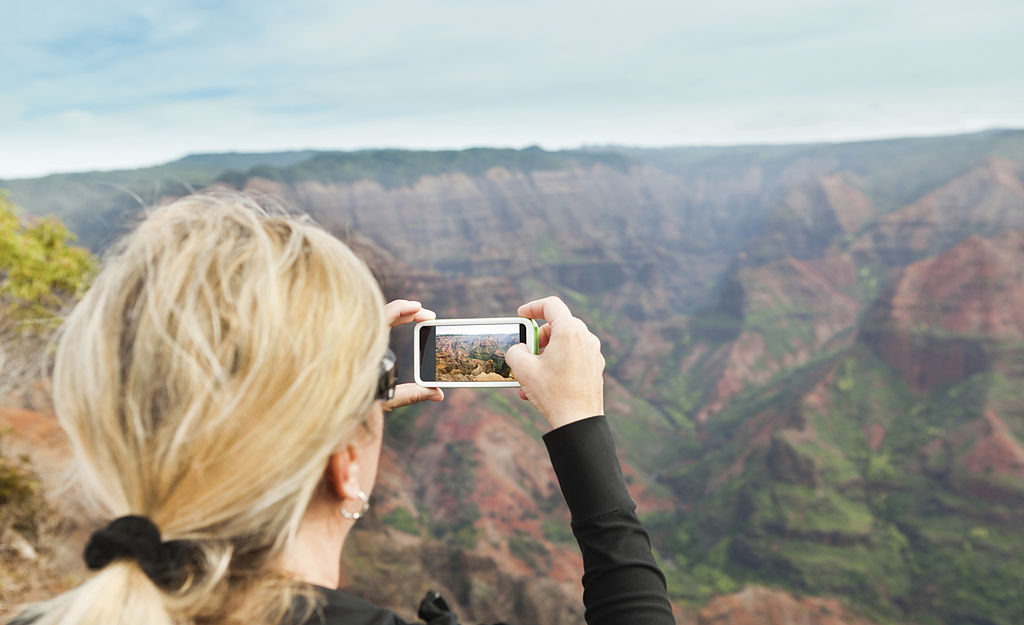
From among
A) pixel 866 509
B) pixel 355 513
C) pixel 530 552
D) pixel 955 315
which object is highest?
pixel 355 513

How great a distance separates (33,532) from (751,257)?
133 m

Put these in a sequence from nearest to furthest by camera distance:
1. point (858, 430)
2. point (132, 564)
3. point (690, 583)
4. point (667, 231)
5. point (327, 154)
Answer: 1. point (132, 564)
2. point (690, 583)
3. point (858, 430)
4. point (327, 154)
5. point (667, 231)

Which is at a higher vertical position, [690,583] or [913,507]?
[913,507]

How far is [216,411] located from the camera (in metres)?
1.14

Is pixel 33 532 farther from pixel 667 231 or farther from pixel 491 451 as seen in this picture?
pixel 667 231

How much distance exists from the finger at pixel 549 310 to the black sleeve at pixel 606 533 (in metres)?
0.28

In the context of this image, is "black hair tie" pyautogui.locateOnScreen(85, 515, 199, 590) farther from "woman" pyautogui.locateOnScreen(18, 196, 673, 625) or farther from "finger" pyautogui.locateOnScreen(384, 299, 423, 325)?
"finger" pyautogui.locateOnScreen(384, 299, 423, 325)

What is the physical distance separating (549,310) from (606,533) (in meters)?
0.56

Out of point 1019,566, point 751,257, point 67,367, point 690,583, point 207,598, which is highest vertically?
point 67,367

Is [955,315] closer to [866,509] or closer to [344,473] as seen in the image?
[866,509]

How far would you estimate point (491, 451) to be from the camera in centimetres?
6419

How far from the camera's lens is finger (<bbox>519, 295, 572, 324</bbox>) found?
5.56 ft

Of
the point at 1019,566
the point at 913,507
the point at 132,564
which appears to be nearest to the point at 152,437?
the point at 132,564

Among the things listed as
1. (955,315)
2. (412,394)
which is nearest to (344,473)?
(412,394)
